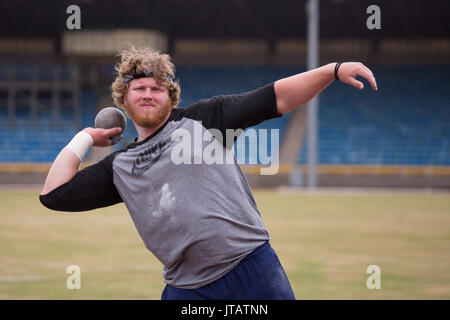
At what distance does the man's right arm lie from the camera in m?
3.37

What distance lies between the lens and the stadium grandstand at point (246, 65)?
109 feet

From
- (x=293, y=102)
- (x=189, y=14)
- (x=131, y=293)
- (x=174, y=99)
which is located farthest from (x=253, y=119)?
(x=189, y=14)

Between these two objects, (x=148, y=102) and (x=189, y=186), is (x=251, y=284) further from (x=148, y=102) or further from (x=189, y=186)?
(x=148, y=102)

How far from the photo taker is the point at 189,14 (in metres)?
35.3

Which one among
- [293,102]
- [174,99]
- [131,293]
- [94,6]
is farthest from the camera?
[94,6]

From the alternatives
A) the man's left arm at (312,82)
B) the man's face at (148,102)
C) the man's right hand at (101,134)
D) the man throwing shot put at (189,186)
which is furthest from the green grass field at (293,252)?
the man's left arm at (312,82)

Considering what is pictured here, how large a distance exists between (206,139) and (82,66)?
3445cm

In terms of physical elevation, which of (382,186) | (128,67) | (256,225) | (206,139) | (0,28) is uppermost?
(0,28)

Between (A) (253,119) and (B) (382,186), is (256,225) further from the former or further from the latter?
(B) (382,186)

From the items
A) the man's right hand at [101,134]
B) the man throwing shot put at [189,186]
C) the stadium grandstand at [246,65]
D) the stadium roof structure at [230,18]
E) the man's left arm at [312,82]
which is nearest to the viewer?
the man's left arm at [312,82]

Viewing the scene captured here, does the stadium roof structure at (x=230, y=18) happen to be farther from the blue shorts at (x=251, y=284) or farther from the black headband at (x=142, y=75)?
the blue shorts at (x=251, y=284)

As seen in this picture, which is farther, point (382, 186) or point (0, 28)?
point (0, 28)

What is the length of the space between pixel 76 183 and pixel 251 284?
1044 mm

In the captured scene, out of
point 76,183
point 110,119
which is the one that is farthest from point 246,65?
point 76,183
